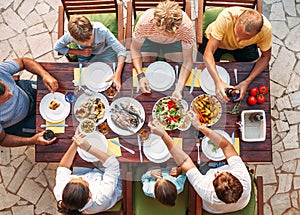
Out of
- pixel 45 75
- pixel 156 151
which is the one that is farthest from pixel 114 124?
pixel 45 75

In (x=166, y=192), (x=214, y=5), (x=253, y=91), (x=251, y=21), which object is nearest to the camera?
(x=166, y=192)

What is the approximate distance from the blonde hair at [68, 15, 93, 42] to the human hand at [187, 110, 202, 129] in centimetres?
110

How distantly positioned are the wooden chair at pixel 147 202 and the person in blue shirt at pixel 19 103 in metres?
0.85

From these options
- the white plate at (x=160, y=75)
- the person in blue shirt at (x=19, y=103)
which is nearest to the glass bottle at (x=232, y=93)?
the white plate at (x=160, y=75)

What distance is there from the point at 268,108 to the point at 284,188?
141cm

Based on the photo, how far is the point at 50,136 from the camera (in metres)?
3.61

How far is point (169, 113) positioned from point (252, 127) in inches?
28.9

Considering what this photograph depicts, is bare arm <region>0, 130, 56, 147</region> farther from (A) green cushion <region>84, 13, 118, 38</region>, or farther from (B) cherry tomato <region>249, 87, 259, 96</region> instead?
(B) cherry tomato <region>249, 87, 259, 96</region>

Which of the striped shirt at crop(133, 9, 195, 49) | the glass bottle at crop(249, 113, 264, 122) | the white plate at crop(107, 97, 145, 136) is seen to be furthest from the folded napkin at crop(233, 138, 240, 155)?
the striped shirt at crop(133, 9, 195, 49)

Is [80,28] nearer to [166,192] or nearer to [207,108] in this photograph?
[207,108]

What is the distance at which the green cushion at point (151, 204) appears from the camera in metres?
3.79

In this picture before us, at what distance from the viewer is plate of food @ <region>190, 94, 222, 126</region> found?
142 inches

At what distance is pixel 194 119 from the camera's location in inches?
141

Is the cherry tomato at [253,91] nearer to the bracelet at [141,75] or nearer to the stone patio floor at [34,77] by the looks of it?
the bracelet at [141,75]
